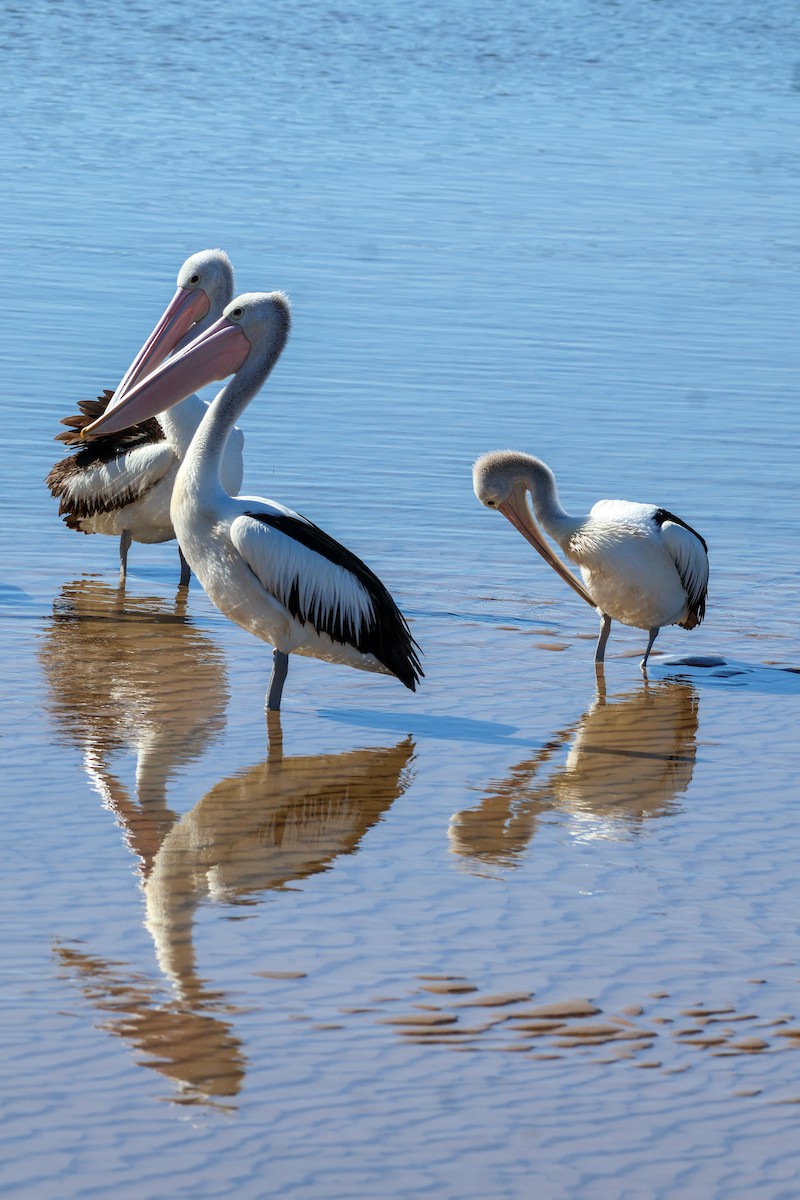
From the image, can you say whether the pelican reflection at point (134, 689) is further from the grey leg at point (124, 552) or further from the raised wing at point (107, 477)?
the raised wing at point (107, 477)

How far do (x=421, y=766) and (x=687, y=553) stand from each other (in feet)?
4.97

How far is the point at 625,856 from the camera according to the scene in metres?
4.84

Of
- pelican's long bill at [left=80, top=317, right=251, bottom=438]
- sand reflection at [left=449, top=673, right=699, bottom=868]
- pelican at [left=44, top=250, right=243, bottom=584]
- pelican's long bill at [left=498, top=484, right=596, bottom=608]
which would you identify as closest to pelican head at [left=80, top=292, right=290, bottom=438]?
pelican's long bill at [left=80, top=317, right=251, bottom=438]

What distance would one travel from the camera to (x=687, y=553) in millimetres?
6570

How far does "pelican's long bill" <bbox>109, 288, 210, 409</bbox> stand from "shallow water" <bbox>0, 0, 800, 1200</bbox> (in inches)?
34.9

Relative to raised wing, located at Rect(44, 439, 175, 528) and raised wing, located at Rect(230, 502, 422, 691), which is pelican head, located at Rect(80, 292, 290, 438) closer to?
raised wing, located at Rect(230, 502, 422, 691)

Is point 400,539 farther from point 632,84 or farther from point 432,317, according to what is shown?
point 632,84

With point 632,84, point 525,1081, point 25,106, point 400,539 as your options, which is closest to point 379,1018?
point 525,1081

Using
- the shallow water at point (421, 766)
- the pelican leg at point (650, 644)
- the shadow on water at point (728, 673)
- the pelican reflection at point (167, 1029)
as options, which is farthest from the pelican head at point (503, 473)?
the pelican reflection at point (167, 1029)

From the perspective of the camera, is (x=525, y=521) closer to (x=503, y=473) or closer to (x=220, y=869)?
(x=503, y=473)

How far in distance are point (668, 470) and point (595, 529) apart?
2.69 meters

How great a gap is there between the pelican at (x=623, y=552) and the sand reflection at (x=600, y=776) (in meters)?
0.29

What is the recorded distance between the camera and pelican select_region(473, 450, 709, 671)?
6543 millimetres

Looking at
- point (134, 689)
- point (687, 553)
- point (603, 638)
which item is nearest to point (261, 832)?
point (134, 689)
